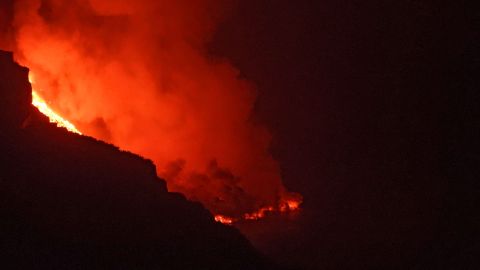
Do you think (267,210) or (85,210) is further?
(267,210)

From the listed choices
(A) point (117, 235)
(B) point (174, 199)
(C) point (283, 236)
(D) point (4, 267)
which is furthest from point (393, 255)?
(D) point (4, 267)

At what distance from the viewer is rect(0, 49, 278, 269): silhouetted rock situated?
1578cm

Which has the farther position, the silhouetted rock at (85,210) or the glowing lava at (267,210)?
the glowing lava at (267,210)

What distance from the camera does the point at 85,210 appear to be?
1808 centimetres

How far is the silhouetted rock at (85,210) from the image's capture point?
15.8 m

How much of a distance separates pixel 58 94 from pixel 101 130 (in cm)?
338

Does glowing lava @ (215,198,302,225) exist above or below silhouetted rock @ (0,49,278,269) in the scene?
above

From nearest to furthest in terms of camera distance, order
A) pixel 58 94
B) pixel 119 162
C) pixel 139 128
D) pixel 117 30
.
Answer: pixel 119 162 < pixel 58 94 < pixel 139 128 < pixel 117 30

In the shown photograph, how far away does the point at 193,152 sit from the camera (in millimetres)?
45031

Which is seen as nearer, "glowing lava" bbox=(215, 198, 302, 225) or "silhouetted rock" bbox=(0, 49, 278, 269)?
"silhouetted rock" bbox=(0, 49, 278, 269)

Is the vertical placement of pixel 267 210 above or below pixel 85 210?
above

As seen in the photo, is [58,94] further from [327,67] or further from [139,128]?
[327,67]

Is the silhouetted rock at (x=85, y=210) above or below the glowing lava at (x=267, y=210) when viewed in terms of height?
below

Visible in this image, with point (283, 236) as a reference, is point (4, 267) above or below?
below
